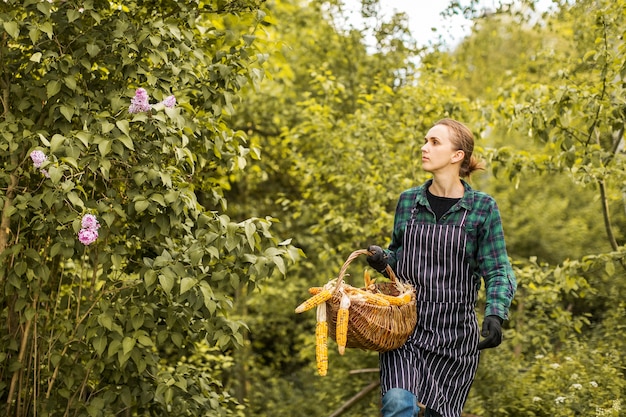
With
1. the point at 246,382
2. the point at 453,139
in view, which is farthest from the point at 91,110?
the point at 246,382

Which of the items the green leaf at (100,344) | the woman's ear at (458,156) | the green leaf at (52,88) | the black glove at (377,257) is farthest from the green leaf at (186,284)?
the woman's ear at (458,156)

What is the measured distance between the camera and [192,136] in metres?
4.16

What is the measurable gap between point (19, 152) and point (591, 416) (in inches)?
144

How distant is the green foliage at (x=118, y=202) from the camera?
3574mm

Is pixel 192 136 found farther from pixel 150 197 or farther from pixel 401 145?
pixel 401 145

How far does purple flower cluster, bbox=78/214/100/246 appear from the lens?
340 centimetres

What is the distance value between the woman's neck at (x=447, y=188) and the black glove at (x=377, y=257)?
1.16ft

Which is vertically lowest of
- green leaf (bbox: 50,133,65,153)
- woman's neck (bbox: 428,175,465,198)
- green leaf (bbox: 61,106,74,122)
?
woman's neck (bbox: 428,175,465,198)

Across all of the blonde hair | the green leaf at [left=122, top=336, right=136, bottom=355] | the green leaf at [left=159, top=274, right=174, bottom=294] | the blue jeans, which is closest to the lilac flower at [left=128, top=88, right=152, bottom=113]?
the green leaf at [left=159, top=274, right=174, bottom=294]

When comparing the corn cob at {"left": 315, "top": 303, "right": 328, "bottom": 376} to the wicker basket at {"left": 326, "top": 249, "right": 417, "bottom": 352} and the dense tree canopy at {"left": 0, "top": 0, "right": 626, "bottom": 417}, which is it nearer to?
the wicker basket at {"left": 326, "top": 249, "right": 417, "bottom": 352}

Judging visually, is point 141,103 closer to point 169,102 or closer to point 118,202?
point 169,102

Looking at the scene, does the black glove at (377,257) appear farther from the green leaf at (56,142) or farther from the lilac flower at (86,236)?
the green leaf at (56,142)

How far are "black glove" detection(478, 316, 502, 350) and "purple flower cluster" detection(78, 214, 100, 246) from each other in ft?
5.43

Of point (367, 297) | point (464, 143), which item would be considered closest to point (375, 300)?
point (367, 297)
